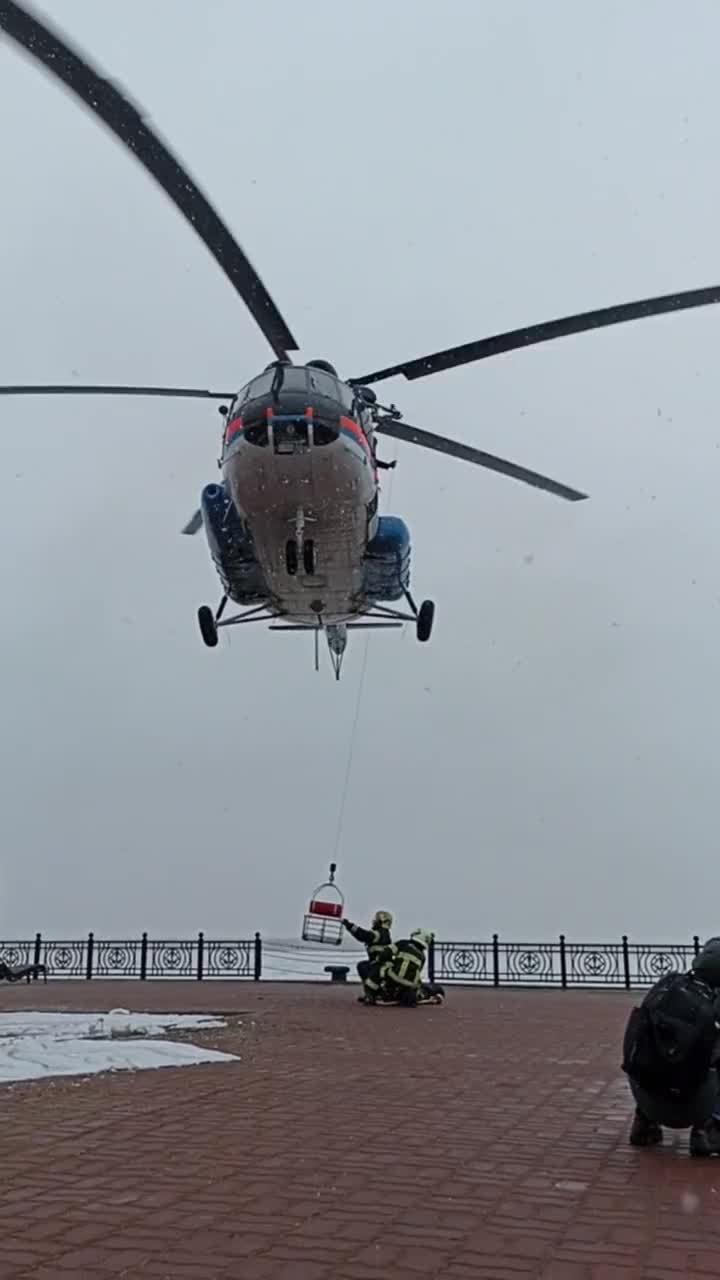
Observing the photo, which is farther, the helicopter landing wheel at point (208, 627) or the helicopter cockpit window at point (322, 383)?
the helicopter landing wheel at point (208, 627)

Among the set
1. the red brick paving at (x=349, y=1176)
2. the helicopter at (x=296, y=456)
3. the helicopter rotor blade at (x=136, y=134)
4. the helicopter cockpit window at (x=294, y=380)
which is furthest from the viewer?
the helicopter cockpit window at (x=294, y=380)

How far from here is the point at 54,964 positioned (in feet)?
81.4

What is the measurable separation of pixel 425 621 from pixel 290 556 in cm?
347

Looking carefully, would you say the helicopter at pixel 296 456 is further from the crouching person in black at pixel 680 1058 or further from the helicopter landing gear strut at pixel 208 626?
the crouching person in black at pixel 680 1058

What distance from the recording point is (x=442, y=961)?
76.8 feet

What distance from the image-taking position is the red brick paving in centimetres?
379

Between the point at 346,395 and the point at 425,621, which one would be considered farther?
the point at 425,621

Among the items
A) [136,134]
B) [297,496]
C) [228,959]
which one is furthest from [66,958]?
[136,134]

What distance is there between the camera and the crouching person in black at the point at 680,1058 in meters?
5.53

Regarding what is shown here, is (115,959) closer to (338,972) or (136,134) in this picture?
(338,972)

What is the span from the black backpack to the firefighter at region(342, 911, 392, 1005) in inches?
373

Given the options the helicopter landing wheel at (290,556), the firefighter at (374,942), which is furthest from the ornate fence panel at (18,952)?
the helicopter landing wheel at (290,556)

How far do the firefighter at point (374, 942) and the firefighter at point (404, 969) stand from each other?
0.37 ft

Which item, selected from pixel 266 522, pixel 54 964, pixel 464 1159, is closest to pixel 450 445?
pixel 266 522
